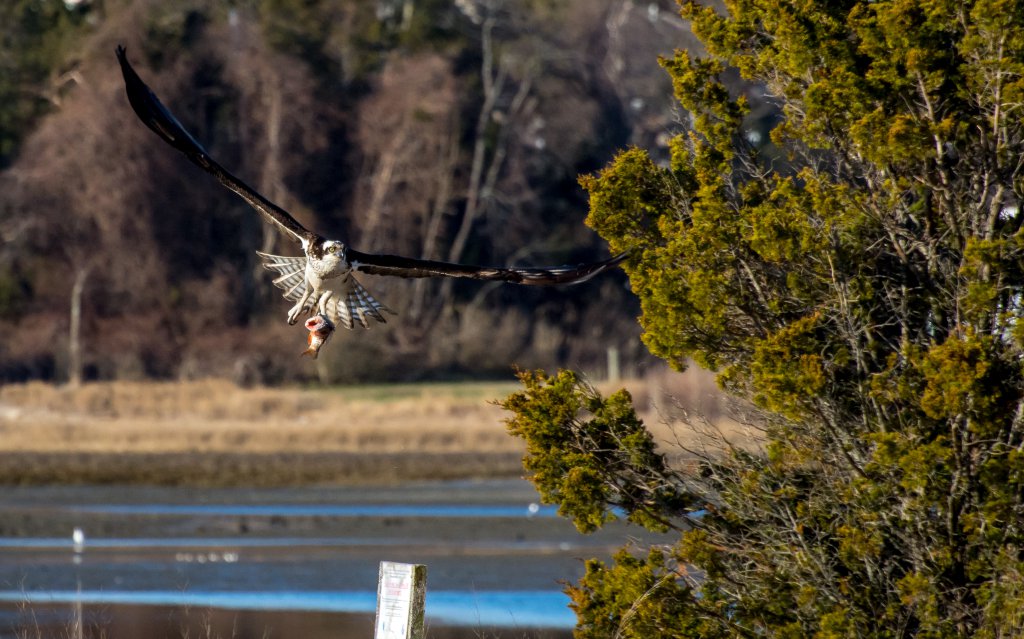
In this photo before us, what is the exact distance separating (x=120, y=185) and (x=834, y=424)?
122 feet

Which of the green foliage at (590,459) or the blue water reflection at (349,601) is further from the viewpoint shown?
the blue water reflection at (349,601)

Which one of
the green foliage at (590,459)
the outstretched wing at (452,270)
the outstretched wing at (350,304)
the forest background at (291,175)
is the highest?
the forest background at (291,175)

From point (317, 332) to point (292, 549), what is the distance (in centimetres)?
1277

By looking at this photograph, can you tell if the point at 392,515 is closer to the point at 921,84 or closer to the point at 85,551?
the point at 85,551

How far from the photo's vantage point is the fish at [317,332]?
27.2ft

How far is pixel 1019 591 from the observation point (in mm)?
7828

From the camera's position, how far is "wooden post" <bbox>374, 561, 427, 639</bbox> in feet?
23.1

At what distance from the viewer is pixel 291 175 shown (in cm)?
4597

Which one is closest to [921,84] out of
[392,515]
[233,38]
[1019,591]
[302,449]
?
[1019,591]

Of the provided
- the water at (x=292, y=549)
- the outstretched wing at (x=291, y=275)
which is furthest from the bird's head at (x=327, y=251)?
the water at (x=292, y=549)

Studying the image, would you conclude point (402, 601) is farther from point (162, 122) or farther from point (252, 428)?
point (252, 428)

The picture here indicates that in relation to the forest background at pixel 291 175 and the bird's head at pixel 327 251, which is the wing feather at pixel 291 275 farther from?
the forest background at pixel 291 175

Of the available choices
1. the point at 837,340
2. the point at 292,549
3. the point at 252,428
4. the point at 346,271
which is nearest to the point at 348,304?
the point at 346,271

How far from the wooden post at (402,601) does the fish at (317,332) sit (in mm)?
1398
